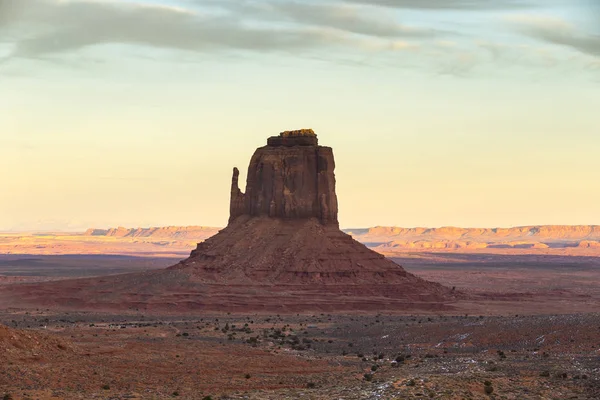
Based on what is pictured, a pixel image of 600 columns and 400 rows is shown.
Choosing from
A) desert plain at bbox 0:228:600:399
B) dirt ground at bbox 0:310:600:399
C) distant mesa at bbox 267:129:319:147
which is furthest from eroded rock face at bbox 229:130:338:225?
dirt ground at bbox 0:310:600:399

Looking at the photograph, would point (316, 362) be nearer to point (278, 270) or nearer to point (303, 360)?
point (303, 360)

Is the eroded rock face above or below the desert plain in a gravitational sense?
above

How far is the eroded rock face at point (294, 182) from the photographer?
14462 centimetres

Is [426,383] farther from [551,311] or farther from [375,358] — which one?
[551,311]

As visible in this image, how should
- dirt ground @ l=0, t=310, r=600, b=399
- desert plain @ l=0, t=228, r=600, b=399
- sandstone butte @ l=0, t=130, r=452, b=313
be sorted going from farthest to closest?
sandstone butte @ l=0, t=130, r=452, b=313, desert plain @ l=0, t=228, r=600, b=399, dirt ground @ l=0, t=310, r=600, b=399

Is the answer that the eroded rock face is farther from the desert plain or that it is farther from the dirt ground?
the dirt ground

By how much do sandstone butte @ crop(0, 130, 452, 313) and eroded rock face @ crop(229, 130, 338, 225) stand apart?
14 centimetres

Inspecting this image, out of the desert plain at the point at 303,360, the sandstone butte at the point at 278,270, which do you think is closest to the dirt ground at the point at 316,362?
the desert plain at the point at 303,360

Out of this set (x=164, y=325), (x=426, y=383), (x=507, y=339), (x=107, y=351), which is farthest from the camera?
(x=164, y=325)

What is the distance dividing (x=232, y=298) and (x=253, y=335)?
33.7 metres

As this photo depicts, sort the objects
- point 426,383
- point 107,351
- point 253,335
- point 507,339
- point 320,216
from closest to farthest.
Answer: point 426,383
point 107,351
point 507,339
point 253,335
point 320,216

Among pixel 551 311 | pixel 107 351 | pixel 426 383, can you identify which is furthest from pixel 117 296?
pixel 426 383

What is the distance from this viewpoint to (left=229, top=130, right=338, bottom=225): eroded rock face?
474ft

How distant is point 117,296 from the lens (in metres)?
133
